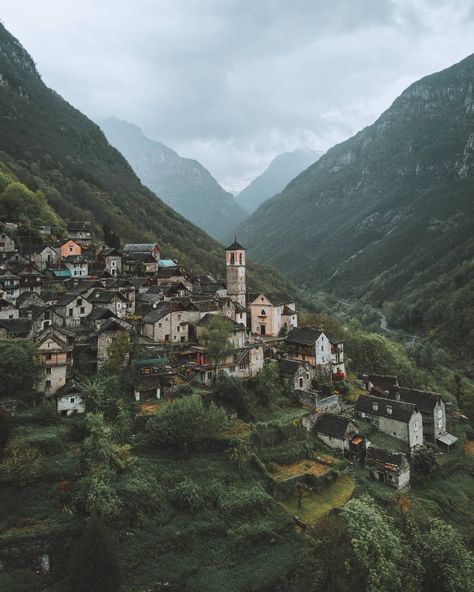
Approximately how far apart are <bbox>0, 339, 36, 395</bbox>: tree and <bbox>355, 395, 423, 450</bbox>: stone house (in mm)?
30907

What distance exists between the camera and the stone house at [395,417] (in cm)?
4306

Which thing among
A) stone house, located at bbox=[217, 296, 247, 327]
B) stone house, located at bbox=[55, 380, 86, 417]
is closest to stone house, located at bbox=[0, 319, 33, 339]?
stone house, located at bbox=[55, 380, 86, 417]

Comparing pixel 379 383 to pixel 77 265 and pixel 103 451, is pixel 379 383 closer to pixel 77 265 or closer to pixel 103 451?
pixel 103 451

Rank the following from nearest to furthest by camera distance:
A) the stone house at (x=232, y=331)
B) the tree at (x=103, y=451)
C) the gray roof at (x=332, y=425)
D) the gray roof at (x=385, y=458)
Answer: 1. the tree at (x=103, y=451)
2. the gray roof at (x=385, y=458)
3. the gray roof at (x=332, y=425)
4. the stone house at (x=232, y=331)

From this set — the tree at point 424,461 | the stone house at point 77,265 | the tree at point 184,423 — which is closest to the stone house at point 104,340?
the tree at point 184,423

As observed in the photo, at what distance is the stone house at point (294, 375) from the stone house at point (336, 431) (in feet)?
15.3

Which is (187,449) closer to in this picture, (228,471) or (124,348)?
(228,471)

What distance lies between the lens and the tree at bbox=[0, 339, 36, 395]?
3117 cm

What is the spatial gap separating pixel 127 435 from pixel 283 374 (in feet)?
61.8

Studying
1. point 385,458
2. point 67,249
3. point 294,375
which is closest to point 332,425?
point 385,458

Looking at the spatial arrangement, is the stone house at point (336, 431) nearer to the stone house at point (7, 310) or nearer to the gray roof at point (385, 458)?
the gray roof at point (385, 458)

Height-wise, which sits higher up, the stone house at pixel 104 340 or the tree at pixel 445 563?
the stone house at pixel 104 340

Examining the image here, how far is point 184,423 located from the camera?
1201 inches

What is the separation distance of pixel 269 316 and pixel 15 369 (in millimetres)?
30951
